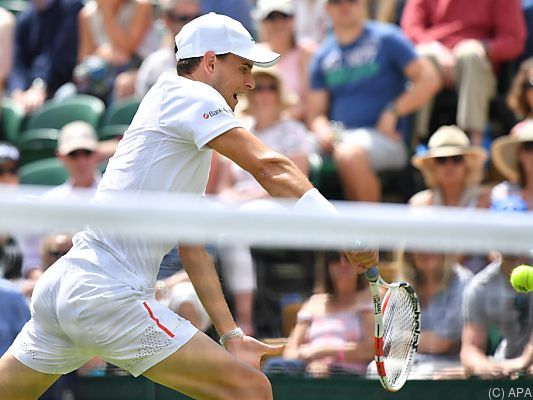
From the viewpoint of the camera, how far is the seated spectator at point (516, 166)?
5953 mm

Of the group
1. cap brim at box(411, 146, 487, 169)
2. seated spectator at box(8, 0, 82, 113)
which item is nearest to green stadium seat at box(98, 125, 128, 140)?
seated spectator at box(8, 0, 82, 113)

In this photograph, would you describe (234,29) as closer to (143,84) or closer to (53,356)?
(53,356)

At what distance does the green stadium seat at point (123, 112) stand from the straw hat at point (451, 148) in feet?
6.77

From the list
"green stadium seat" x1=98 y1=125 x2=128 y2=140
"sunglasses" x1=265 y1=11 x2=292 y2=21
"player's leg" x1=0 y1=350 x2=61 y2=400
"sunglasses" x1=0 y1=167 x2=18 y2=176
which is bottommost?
"sunglasses" x1=0 y1=167 x2=18 y2=176

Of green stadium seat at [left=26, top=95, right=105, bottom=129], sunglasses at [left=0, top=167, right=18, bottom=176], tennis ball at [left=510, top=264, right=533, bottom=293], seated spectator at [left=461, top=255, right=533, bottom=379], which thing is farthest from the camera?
green stadium seat at [left=26, top=95, right=105, bottom=129]

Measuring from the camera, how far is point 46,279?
3734 mm

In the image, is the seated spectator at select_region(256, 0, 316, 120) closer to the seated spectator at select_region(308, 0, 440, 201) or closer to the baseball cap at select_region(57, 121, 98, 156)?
the seated spectator at select_region(308, 0, 440, 201)

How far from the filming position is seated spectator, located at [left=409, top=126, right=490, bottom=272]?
6.14 metres

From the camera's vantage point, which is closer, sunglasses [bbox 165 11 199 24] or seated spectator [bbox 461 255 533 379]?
seated spectator [bbox 461 255 533 379]

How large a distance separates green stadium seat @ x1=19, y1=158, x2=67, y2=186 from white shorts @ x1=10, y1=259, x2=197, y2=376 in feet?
12.2

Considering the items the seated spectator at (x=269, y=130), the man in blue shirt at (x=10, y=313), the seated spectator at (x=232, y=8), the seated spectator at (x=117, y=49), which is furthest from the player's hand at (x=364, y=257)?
the seated spectator at (x=117, y=49)

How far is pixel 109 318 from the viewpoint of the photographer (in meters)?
3.64

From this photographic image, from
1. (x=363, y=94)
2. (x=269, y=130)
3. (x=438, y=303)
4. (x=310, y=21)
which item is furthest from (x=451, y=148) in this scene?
(x=310, y=21)

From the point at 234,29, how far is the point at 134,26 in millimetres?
4391
